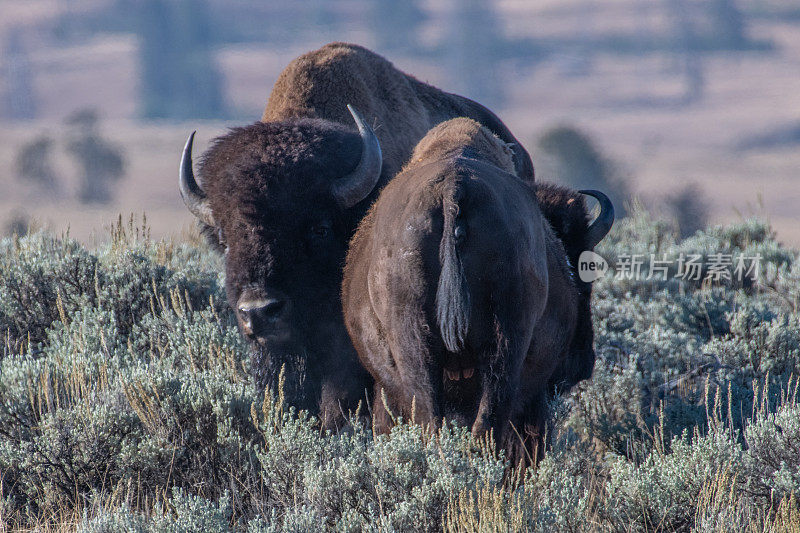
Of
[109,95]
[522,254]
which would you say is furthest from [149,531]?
[109,95]

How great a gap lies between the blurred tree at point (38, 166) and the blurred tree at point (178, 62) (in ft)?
84.0

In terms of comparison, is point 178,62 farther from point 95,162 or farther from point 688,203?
point 688,203

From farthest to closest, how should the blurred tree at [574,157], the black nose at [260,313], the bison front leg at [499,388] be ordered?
the blurred tree at [574,157] < the black nose at [260,313] < the bison front leg at [499,388]

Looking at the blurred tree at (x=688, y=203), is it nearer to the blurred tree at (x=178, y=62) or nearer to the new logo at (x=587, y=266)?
the new logo at (x=587, y=266)

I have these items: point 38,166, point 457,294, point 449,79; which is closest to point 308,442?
point 457,294

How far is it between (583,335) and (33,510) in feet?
9.57

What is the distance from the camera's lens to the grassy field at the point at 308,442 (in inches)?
133

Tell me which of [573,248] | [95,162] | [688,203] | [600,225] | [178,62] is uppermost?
[600,225]

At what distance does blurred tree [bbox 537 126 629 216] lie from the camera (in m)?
37.4

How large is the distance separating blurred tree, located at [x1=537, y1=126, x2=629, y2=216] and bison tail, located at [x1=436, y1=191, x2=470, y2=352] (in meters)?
33.1

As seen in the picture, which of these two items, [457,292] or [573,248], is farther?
[573,248]

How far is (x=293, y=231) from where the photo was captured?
4.62 m

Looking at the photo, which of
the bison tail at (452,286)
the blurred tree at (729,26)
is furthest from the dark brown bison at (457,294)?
the blurred tree at (729,26)

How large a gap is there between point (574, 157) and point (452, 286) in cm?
3716
